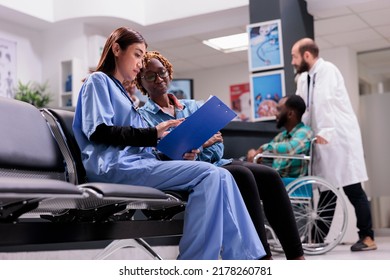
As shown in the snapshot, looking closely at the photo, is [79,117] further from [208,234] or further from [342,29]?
[342,29]

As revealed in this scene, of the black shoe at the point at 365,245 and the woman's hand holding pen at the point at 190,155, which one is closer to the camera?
the woman's hand holding pen at the point at 190,155

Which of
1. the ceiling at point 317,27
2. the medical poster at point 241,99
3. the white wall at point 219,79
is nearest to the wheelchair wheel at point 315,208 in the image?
the ceiling at point 317,27

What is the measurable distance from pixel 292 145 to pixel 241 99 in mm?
5867

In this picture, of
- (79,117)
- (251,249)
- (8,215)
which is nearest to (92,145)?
(79,117)

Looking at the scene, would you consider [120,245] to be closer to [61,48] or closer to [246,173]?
[246,173]

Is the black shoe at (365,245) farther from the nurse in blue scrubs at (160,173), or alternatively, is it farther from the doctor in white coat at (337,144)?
the nurse in blue scrubs at (160,173)

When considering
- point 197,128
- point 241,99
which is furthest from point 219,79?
point 197,128

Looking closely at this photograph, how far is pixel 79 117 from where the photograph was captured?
1919 millimetres

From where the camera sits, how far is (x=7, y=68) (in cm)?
712

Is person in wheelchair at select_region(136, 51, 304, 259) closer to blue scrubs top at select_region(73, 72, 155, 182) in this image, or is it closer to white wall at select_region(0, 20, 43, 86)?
blue scrubs top at select_region(73, 72, 155, 182)

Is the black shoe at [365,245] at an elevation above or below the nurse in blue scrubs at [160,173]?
below

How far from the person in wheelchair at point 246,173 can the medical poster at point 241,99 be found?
6927mm

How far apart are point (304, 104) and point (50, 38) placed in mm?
4768

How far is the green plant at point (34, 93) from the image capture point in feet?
22.8
